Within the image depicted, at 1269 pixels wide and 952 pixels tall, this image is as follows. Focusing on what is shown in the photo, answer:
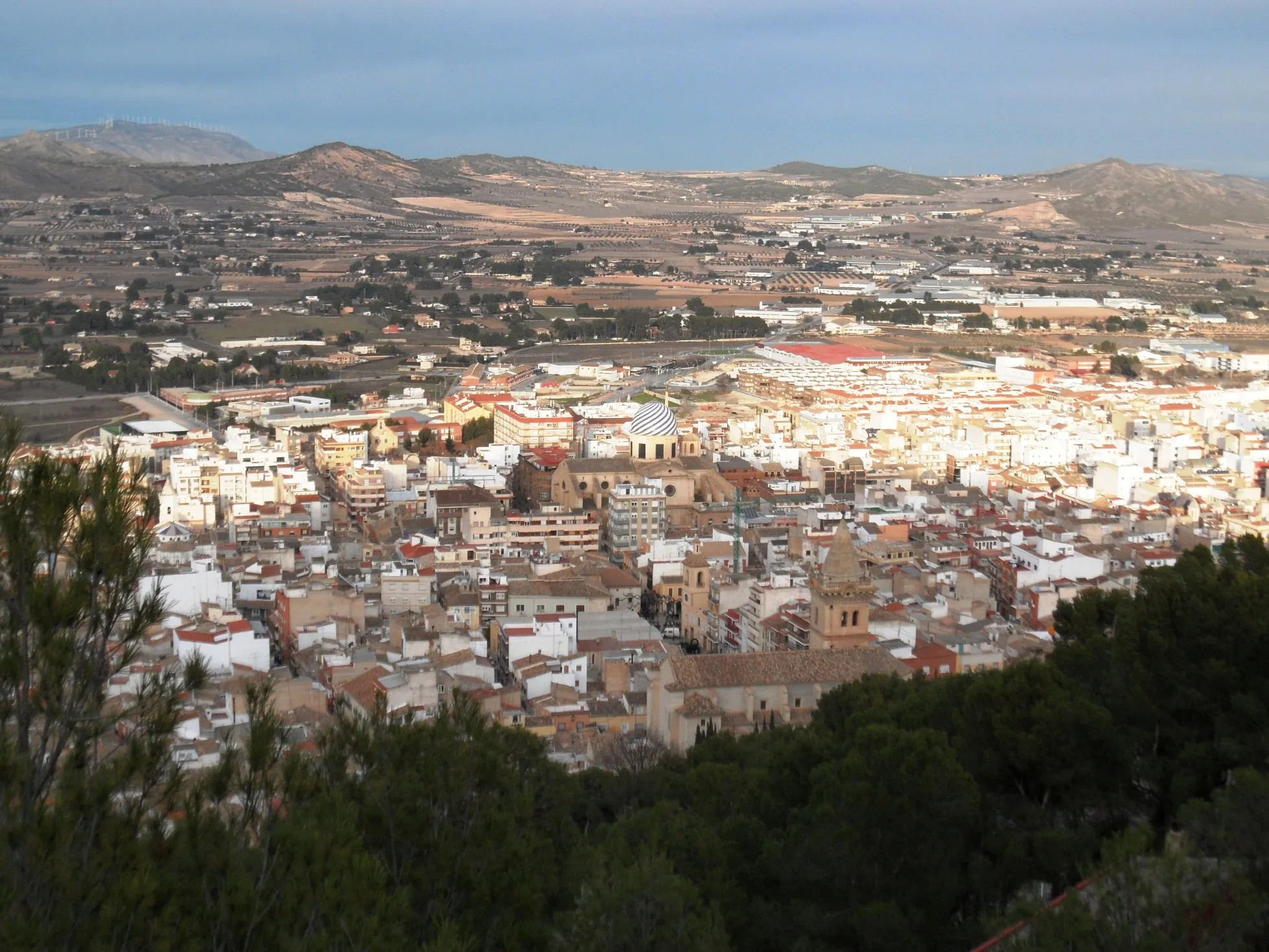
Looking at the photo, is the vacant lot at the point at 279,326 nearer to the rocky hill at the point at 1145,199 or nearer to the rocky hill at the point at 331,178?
the rocky hill at the point at 331,178

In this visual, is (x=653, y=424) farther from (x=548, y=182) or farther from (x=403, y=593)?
(x=548, y=182)

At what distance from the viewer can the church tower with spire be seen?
13031 millimetres

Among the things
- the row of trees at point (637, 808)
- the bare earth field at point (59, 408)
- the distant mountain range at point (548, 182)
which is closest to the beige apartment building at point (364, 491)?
the bare earth field at point (59, 408)

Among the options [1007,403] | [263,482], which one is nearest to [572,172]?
[1007,403]

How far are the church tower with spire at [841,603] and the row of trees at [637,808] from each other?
12.3ft

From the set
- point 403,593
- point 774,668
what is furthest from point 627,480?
point 774,668

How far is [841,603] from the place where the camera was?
1303 centimetres

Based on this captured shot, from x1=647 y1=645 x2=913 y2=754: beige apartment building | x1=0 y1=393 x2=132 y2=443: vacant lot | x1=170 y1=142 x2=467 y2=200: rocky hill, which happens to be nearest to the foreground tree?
x1=647 y1=645 x2=913 y2=754: beige apartment building

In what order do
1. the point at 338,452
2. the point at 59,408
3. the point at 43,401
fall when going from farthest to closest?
the point at 43,401 → the point at 59,408 → the point at 338,452

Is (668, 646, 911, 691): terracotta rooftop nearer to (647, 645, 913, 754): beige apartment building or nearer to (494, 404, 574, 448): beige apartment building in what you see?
(647, 645, 913, 754): beige apartment building

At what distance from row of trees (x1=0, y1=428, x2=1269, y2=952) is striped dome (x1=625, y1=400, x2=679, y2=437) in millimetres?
14091

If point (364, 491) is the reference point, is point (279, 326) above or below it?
below

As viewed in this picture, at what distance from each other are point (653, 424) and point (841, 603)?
10.6 m

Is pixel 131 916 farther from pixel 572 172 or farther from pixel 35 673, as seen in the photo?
pixel 572 172
